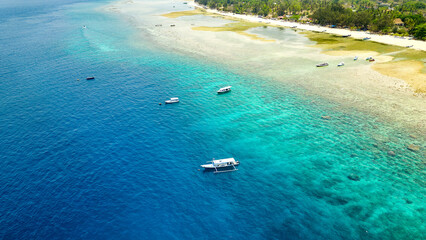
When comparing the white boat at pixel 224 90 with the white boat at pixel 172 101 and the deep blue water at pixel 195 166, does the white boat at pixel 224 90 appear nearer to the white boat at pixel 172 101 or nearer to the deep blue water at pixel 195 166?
the deep blue water at pixel 195 166

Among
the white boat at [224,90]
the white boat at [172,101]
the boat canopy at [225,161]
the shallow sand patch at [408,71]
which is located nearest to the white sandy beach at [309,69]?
the shallow sand patch at [408,71]

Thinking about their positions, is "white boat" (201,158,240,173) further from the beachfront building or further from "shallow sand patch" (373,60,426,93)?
the beachfront building

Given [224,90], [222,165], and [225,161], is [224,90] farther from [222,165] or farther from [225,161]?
[222,165]

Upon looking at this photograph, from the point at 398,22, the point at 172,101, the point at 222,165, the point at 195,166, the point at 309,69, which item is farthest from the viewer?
the point at 398,22

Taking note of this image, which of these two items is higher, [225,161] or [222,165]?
[225,161]

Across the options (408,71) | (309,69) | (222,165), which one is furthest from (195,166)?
(408,71)

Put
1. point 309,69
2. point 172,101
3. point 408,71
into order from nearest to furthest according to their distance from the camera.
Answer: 1. point 172,101
2. point 408,71
3. point 309,69

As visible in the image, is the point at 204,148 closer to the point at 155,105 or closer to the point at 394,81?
the point at 155,105

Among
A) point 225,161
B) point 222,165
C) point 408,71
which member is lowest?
point 222,165
